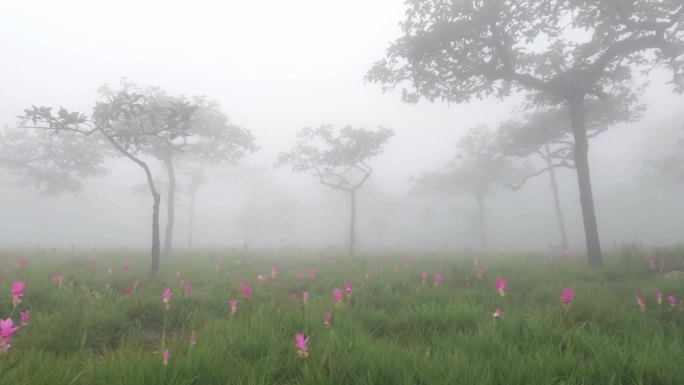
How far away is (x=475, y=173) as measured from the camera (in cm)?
3569

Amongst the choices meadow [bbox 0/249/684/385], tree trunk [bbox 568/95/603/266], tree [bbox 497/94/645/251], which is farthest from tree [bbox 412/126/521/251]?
meadow [bbox 0/249/684/385]

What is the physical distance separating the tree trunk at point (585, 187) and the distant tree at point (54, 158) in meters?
22.5

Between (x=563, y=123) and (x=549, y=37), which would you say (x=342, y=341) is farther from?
(x=563, y=123)

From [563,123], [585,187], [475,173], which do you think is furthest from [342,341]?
[475,173]

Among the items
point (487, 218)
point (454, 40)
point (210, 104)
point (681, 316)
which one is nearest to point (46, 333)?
point (681, 316)

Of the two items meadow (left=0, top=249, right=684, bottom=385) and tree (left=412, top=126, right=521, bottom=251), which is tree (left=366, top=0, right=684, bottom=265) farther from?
tree (left=412, top=126, right=521, bottom=251)

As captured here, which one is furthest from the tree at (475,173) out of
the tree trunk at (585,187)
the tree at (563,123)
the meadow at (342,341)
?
the meadow at (342,341)

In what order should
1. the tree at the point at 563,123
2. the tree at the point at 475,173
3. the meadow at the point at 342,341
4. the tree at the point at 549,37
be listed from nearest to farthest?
the meadow at the point at 342,341 → the tree at the point at 549,37 → the tree at the point at 563,123 → the tree at the point at 475,173

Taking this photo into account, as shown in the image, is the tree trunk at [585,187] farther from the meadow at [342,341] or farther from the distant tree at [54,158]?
the distant tree at [54,158]

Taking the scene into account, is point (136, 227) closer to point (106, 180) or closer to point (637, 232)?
point (106, 180)

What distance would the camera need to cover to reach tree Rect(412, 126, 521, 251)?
33.2m

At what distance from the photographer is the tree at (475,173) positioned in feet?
109

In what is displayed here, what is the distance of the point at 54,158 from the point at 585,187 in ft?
87.7

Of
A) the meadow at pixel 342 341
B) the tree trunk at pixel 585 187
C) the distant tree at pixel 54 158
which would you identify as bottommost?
the meadow at pixel 342 341
